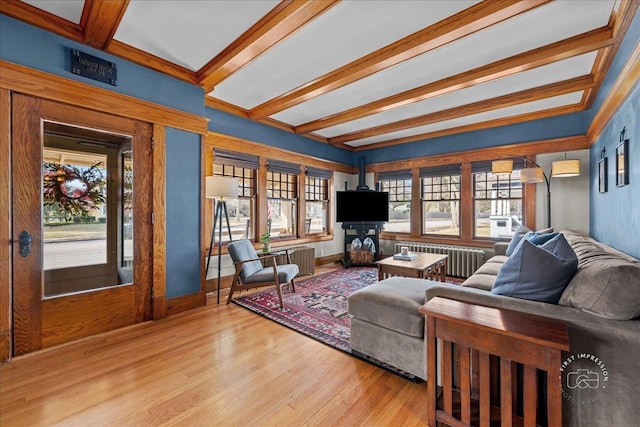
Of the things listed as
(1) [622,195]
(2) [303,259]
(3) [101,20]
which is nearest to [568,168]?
(1) [622,195]

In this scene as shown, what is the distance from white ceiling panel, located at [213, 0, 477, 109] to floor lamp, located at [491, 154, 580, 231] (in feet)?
9.07

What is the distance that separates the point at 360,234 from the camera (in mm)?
5922

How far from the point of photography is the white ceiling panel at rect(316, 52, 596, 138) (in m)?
3.00

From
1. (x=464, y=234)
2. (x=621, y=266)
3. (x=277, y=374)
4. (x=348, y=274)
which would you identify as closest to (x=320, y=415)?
(x=277, y=374)

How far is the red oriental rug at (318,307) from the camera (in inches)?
103

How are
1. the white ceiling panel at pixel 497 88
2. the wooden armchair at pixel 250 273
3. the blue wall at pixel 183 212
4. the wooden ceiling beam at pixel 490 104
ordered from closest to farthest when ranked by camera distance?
the white ceiling panel at pixel 497 88, the blue wall at pixel 183 212, the wooden ceiling beam at pixel 490 104, the wooden armchair at pixel 250 273

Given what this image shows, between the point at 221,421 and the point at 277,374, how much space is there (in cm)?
51

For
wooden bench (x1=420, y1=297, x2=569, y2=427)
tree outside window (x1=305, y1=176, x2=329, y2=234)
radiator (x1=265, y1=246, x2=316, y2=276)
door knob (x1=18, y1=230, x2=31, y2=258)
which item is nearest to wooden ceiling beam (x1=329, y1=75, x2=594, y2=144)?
tree outside window (x1=305, y1=176, x2=329, y2=234)

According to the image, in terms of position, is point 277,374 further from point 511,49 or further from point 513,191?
point 513,191

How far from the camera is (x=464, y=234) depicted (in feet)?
17.1

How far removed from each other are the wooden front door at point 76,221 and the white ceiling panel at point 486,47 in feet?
8.49

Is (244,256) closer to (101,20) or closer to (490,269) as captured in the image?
(101,20)

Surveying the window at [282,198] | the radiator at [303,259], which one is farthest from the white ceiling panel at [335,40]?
the radiator at [303,259]

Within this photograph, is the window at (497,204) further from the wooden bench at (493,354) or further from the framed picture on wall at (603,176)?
the wooden bench at (493,354)
